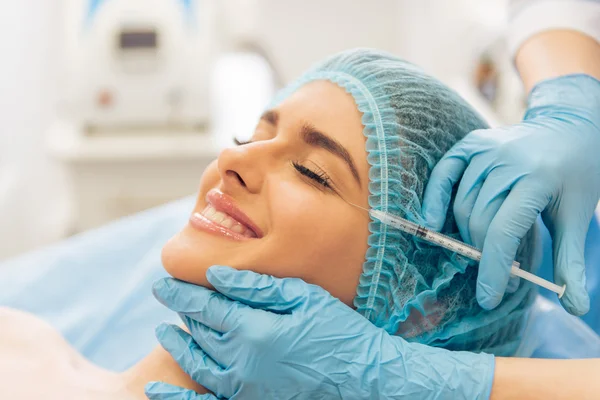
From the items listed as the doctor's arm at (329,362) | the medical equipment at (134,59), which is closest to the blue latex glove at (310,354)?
the doctor's arm at (329,362)

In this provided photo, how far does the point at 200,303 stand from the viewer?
1039 mm

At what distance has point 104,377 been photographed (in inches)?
48.6

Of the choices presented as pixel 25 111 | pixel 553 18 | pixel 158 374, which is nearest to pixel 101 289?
pixel 158 374

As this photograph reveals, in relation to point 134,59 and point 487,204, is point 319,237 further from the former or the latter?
point 134,59

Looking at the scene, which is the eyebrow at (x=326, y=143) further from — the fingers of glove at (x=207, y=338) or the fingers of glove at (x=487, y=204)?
the fingers of glove at (x=207, y=338)

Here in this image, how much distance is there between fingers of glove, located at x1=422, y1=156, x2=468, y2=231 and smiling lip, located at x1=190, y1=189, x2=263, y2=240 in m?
0.32

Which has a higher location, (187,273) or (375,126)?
(375,126)

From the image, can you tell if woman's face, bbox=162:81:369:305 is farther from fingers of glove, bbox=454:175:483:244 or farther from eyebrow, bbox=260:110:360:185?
fingers of glove, bbox=454:175:483:244

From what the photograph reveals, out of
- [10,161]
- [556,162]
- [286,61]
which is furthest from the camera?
[286,61]

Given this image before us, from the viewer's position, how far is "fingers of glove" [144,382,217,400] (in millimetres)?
1010

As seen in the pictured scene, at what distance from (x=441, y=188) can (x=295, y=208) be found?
0.90ft

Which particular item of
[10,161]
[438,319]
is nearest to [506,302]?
[438,319]

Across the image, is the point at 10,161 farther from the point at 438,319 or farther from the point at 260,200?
the point at 438,319

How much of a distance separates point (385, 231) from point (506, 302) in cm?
29
